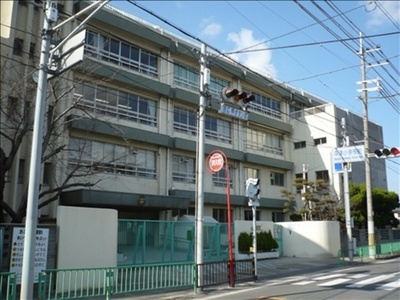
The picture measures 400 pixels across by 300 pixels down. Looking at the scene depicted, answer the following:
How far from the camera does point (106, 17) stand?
24.4 meters

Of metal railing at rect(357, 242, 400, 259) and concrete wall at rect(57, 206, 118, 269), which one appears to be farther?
metal railing at rect(357, 242, 400, 259)

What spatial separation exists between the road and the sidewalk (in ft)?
0.97

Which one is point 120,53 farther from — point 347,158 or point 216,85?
point 347,158

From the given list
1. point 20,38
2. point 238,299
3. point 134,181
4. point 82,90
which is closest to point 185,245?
point 134,181

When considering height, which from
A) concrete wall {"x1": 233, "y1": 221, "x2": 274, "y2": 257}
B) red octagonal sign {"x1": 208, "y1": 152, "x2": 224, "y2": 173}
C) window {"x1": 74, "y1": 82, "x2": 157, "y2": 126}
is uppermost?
window {"x1": 74, "y1": 82, "x2": 157, "y2": 126}

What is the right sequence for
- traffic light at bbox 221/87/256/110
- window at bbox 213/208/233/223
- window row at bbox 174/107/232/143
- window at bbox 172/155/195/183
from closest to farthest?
traffic light at bbox 221/87/256/110 < window at bbox 172/155/195/183 < window row at bbox 174/107/232/143 < window at bbox 213/208/233/223

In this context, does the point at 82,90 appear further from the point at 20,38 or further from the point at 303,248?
the point at 303,248

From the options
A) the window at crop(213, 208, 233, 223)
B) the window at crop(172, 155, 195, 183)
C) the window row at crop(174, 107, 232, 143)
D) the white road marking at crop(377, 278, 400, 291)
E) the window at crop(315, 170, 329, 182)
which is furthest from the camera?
the window at crop(315, 170, 329, 182)

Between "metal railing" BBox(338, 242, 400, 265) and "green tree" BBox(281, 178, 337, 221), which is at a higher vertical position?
"green tree" BBox(281, 178, 337, 221)

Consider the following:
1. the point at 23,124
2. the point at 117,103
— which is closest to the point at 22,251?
the point at 23,124

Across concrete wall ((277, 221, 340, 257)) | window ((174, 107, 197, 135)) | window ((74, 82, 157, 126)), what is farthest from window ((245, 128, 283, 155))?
window ((74, 82, 157, 126))

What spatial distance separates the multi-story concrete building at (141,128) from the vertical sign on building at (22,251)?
474 centimetres

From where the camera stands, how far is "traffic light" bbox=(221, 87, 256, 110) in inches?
550

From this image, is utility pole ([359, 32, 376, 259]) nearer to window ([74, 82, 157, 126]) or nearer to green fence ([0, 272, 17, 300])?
window ([74, 82, 157, 126])
